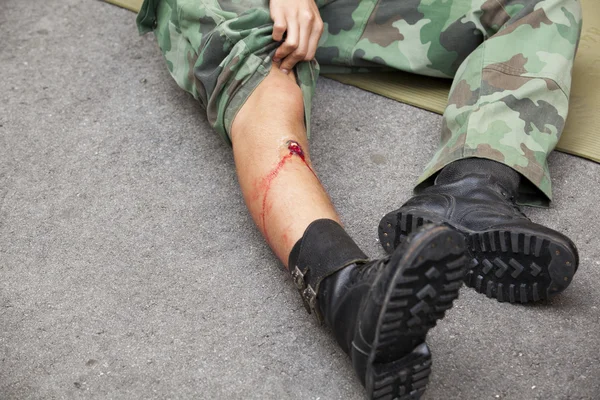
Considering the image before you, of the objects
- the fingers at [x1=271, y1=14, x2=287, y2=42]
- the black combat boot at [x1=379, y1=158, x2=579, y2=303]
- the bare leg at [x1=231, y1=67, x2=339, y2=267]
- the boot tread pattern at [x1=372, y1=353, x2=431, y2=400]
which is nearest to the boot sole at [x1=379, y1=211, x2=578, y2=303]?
the black combat boot at [x1=379, y1=158, x2=579, y2=303]

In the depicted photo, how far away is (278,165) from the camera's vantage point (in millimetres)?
1153

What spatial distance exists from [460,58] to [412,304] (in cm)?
73

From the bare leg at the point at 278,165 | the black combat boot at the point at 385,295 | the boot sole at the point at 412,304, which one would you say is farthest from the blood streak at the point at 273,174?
the boot sole at the point at 412,304

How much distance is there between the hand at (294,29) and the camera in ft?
4.16

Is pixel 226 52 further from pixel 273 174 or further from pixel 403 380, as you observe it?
pixel 403 380

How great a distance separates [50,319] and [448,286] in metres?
0.60

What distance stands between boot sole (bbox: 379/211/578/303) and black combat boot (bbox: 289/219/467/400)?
14cm

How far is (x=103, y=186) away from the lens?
139cm

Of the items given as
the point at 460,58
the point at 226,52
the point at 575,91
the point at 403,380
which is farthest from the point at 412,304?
the point at 575,91

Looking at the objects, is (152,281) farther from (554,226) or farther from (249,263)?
(554,226)

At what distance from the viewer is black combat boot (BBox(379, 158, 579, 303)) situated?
105 centimetres

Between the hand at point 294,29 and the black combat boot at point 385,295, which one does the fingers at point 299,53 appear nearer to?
the hand at point 294,29

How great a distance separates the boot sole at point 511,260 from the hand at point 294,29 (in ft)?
1.07

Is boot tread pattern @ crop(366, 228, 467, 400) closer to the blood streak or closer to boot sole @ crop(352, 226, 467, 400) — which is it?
boot sole @ crop(352, 226, 467, 400)
